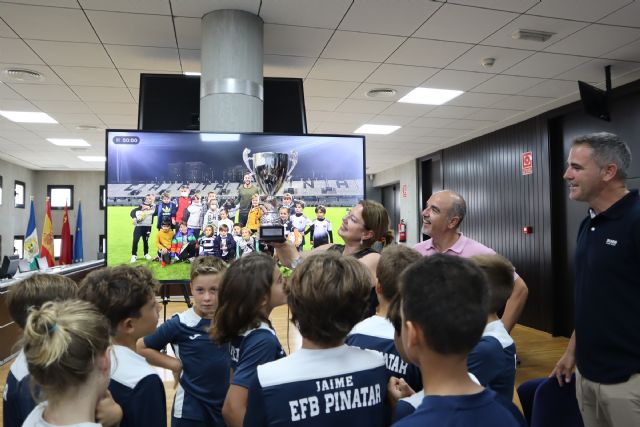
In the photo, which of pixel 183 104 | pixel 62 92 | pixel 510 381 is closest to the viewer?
pixel 510 381

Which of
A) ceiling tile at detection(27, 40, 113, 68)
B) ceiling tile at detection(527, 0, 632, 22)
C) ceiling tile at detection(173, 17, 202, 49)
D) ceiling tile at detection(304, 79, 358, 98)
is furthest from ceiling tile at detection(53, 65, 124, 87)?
ceiling tile at detection(527, 0, 632, 22)

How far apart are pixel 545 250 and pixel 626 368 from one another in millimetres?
4593

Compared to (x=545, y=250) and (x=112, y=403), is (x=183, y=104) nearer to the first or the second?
(x=112, y=403)

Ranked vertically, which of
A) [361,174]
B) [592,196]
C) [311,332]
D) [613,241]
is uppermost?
[361,174]

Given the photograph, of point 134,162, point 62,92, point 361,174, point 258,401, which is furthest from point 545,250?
point 62,92

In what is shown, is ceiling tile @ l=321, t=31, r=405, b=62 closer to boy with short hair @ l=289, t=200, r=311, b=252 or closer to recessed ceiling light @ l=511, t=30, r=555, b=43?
recessed ceiling light @ l=511, t=30, r=555, b=43

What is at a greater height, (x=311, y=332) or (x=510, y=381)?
(x=311, y=332)

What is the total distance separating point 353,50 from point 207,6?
4.58 feet

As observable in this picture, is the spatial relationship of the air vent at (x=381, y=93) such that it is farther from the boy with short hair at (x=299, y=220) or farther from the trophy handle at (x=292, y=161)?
the boy with short hair at (x=299, y=220)

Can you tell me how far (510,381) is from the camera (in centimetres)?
141

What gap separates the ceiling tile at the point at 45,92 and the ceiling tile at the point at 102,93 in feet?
0.37

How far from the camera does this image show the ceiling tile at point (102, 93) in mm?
5152

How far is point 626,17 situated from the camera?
3.45 metres

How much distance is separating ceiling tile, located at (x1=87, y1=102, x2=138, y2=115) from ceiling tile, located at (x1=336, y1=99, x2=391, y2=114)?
2723 millimetres
